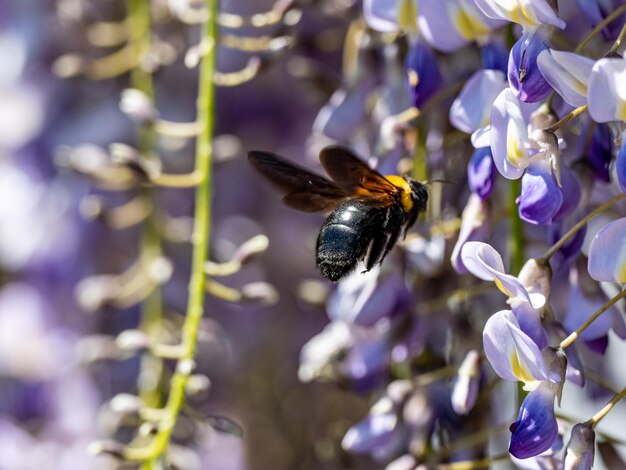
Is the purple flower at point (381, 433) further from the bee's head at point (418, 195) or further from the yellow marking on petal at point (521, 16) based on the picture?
the yellow marking on petal at point (521, 16)

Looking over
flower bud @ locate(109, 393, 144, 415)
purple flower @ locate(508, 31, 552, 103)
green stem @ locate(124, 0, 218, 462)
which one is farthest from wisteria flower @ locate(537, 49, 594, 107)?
flower bud @ locate(109, 393, 144, 415)

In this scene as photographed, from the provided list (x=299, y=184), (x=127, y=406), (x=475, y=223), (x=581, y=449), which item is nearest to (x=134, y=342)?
(x=127, y=406)

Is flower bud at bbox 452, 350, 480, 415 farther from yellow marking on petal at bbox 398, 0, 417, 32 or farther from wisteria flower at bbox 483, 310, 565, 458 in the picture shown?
yellow marking on petal at bbox 398, 0, 417, 32

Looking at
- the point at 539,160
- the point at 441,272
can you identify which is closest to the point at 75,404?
the point at 441,272

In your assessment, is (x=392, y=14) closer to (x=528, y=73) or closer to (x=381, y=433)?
(x=528, y=73)

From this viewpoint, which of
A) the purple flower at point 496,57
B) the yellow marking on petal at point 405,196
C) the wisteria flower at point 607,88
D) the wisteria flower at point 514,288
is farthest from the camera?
the yellow marking on petal at point 405,196

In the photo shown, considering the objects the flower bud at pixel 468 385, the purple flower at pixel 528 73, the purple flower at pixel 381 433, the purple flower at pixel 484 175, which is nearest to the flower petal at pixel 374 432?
the purple flower at pixel 381 433

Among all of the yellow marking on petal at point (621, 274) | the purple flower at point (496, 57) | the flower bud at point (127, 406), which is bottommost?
the flower bud at point (127, 406)
